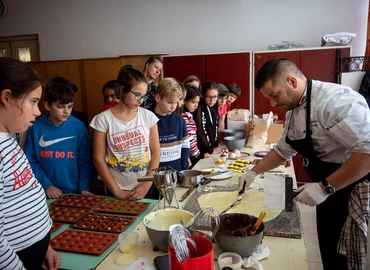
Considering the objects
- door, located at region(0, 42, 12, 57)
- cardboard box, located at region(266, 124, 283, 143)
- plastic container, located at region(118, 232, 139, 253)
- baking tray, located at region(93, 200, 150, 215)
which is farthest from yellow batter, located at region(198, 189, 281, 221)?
door, located at region(0, 42, 12, 57)

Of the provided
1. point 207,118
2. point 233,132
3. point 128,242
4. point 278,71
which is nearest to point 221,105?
point 233,132

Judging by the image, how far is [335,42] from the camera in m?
3.92

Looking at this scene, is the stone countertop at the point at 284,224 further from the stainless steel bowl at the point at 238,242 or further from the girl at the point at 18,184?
the girl at the point at 18,184

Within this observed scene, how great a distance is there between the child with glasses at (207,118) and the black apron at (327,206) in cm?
128

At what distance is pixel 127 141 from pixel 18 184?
79 cm

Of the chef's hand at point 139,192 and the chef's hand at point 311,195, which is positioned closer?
the chef's hand at point 311,195

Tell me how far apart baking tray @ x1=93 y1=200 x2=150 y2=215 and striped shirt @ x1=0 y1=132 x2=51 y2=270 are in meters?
0.39

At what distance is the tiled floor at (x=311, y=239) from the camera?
2.40 metres

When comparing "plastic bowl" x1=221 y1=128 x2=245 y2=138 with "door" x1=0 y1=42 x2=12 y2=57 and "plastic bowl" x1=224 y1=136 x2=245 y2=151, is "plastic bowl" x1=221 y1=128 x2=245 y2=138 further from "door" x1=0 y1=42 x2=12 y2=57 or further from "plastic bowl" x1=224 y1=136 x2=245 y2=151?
"door" x1=0 y1=42 x2=12 y2=57

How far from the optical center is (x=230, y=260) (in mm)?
979

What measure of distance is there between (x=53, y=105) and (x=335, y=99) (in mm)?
1564

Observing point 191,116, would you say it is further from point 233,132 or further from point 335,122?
point 335,122

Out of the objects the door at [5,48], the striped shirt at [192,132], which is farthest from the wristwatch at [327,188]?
the door at [5,48]

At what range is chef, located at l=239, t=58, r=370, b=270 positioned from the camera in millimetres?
1253
